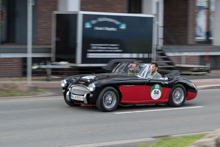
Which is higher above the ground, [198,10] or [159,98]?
[198,10]

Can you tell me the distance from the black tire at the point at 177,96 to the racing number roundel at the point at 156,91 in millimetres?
483

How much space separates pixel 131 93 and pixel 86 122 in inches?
77.4

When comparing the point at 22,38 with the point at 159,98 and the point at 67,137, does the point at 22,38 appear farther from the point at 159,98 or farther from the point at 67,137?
the point at 67,137

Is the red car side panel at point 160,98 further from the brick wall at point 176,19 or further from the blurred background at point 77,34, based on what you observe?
the brick wall at point 176,19

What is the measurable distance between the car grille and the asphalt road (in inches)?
19.4

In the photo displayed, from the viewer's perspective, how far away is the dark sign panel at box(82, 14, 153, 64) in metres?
17.1

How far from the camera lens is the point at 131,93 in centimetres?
1038

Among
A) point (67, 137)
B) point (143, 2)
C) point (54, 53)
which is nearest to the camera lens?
point (67, 137)

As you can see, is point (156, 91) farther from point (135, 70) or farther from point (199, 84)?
point (199, 84)

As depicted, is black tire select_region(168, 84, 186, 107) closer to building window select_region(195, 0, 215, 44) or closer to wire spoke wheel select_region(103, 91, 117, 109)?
wire spoke wheel select_region(103, 91, 117, 109)

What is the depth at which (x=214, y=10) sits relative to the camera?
89.8ft

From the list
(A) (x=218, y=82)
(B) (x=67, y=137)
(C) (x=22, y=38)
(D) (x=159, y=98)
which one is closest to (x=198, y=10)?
(A) (x=218, y=82)

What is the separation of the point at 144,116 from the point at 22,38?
1336 centimetres

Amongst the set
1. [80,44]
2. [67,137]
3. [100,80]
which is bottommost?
[67,137]
